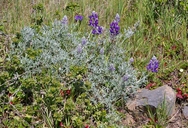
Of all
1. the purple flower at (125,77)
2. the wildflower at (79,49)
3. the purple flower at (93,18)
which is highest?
the purple flower at (93,18)

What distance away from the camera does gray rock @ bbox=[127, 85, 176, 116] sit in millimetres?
3337

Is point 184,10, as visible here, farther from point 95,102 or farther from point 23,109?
point 23,109

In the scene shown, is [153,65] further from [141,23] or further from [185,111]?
[141,23]

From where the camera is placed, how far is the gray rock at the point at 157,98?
10.9 feet

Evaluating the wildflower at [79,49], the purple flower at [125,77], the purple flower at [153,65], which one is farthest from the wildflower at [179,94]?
the wildflower at [79,49]

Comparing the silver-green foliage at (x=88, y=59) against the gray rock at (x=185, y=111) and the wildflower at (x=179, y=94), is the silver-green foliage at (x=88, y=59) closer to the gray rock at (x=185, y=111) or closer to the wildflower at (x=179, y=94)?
the wildflower at (x=179, y=94)

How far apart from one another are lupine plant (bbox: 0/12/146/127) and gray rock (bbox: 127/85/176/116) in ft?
0.26

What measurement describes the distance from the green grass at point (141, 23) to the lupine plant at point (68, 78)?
0.26m

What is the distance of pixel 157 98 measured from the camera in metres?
3.36

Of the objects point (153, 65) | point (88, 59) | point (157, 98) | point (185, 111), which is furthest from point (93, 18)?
point (185, 111)

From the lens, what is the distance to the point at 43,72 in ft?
11.1

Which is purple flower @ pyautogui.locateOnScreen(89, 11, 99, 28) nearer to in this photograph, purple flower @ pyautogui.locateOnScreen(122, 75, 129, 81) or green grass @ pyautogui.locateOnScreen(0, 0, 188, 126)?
green grass @ pyautogui.locateOnScreen(0, 0, 188, 126)

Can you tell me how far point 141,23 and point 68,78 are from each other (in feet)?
4.19

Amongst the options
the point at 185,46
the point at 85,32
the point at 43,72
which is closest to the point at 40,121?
the point at 43,72
